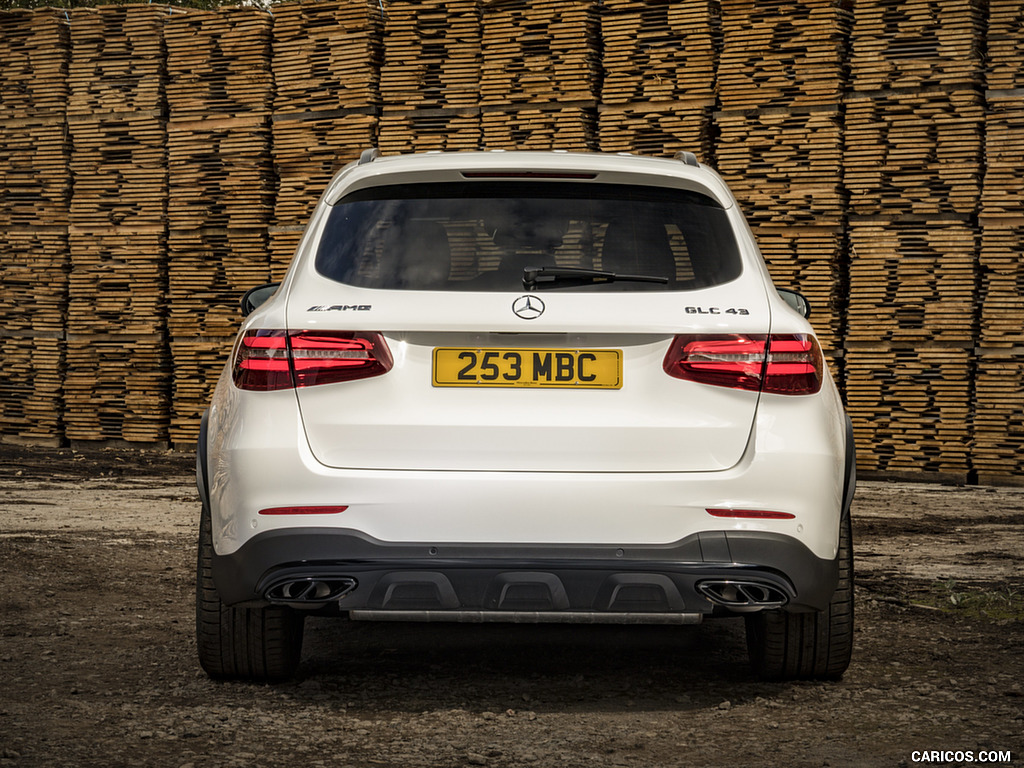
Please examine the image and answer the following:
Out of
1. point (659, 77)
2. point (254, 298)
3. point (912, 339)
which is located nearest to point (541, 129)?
point (659, 77)

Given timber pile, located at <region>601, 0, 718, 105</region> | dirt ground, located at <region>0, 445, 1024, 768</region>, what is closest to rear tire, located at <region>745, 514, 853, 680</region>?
dirt ground, located at <region>0, 445, 1024, 768</region>

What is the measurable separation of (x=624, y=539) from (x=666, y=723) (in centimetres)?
71

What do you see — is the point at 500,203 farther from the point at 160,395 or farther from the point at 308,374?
the point at 160,395

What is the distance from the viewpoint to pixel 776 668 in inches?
176

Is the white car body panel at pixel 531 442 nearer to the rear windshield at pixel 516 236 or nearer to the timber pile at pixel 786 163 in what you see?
the rear windshield at pixel 516 236

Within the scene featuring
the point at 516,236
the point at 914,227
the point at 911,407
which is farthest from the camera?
the point at 914,227

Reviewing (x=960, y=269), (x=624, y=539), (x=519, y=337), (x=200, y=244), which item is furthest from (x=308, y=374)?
(x=200, y=244)

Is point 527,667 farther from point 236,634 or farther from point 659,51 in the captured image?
point 659,51

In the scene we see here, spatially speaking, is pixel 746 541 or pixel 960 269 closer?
pixel 746 541

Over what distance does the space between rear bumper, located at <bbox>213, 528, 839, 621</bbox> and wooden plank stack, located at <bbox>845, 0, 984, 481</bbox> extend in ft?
27.1

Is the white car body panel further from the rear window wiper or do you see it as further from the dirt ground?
the dirt ground

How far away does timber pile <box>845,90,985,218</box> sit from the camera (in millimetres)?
11492

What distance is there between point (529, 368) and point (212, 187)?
10.7 m

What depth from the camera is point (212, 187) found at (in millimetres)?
13734
